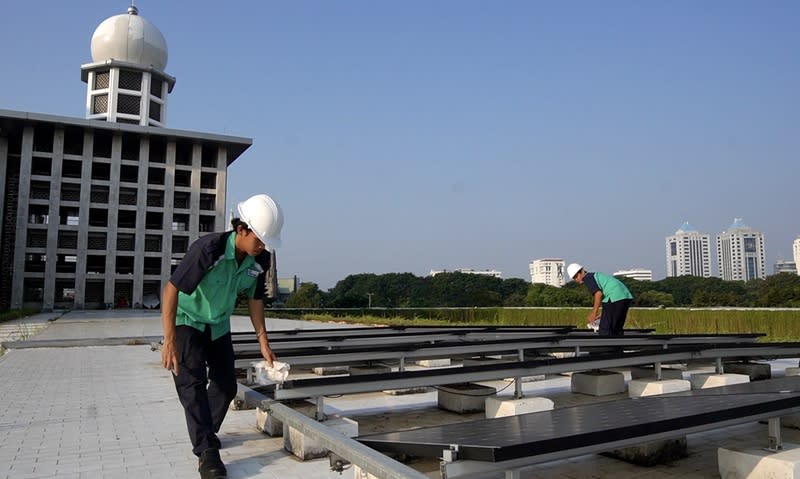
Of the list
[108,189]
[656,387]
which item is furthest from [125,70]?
[656,387]

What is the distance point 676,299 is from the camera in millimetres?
65188

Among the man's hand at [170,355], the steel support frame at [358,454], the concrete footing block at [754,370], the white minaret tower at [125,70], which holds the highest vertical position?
the white minaret tower at [125,70]

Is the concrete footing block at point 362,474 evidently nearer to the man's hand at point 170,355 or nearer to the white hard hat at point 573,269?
the man's hand at point 170,355

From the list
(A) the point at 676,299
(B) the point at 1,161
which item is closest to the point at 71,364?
(B) the point at 1,161

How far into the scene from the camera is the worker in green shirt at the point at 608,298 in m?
8.00

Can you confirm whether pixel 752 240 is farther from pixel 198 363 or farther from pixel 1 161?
pixel 198 363

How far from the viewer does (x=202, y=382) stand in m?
3.40

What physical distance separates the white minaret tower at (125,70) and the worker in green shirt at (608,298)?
55.1 meters

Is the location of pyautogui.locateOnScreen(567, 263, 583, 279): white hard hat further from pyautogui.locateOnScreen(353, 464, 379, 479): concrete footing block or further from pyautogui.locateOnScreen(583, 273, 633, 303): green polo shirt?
pyautogui.locateOnScreen(353, 464, 379, 479): concrete footing block

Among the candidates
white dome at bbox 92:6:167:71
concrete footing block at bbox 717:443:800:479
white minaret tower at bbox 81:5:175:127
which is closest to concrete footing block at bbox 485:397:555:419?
concrete footing block at bbox 717:443:800:479

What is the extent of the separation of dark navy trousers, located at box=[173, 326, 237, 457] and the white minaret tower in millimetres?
57103

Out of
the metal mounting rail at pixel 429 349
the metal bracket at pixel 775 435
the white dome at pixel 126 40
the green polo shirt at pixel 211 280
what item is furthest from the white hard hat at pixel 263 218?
the white dome at pixel 126 40

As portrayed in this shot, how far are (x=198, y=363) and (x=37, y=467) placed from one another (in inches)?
52.7

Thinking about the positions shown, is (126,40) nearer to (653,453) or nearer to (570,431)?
Answer: (653,453)
